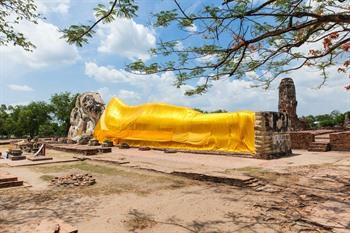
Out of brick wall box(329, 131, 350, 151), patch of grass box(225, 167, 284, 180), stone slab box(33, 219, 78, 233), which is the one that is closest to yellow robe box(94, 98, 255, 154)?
patch of grass box(225, 167, 284, 180)

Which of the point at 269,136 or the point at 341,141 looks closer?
the point at 269,136

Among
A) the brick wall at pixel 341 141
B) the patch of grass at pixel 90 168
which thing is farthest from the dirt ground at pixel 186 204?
the brick wall at pixel 341 141

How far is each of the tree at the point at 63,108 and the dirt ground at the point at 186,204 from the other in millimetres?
28050

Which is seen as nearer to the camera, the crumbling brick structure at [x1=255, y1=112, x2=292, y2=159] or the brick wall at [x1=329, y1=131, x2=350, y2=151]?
the crumbling brick structure at [x1=255, y1=112, x2=292, y2=159]

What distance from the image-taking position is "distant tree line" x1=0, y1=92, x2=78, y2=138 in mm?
36375

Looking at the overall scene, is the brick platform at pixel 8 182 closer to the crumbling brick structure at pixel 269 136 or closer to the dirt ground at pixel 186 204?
the dirt ground at pixel 186 204

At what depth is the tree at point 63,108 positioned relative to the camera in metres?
36.3

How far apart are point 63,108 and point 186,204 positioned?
32.8 metres

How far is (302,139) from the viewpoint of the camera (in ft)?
51.2

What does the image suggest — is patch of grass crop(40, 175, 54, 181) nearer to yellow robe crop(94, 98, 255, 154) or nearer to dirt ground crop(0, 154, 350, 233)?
dirt ground crop(0, 154, 350, 233)

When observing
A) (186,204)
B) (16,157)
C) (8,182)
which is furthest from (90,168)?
(186,204)

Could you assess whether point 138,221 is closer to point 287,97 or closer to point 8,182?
point 8,182

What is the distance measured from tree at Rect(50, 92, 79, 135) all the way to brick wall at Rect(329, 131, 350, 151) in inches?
1102

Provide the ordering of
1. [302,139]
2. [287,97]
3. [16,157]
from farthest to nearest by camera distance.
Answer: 1. [287,97]
2. [302,139]
3. [16,157]
